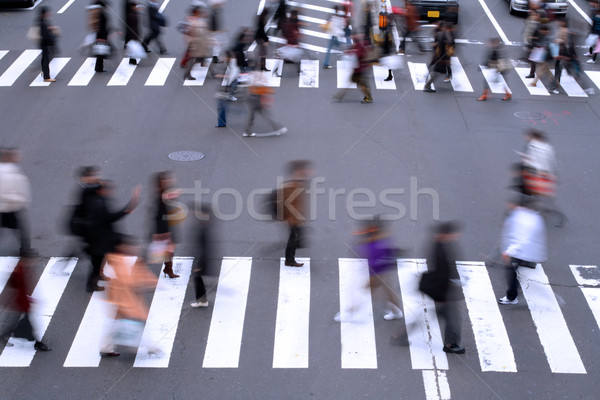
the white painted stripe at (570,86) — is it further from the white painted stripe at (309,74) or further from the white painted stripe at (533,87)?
the white painted stripe at (309,74)

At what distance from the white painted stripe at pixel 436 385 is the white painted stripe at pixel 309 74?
11567 millimetres

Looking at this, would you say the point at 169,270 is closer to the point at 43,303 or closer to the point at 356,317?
the point at 43,303

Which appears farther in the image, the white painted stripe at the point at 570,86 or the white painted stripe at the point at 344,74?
the white painted stripe at the point at 344,74

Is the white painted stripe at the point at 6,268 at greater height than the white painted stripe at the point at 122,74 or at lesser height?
greater

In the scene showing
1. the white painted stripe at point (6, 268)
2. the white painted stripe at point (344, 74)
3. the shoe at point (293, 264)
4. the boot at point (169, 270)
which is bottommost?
the white painted stripe at point (344, 74)

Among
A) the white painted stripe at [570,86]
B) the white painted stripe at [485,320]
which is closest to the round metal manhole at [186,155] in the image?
the white painted stripe at [485,320]

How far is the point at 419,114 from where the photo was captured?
1727cm

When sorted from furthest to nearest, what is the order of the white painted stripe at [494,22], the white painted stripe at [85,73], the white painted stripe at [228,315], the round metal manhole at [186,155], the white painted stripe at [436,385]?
the white painted stripe at [494,22] < the white painted stripe at [85,73] < the round metal manhole at [186,155] < the white painted stripe at [228,315] < the white painted stripe at [436,385]

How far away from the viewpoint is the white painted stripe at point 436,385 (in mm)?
8406

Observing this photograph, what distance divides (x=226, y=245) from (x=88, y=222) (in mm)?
2572

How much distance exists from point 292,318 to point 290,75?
36.9 ft

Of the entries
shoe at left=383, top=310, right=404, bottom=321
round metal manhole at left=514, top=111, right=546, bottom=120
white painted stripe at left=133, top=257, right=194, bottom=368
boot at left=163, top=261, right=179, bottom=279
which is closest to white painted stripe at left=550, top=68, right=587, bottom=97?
round metal manhole at left=514, top=111, right=546, bottom=120

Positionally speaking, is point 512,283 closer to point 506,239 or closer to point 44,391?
point 506,239

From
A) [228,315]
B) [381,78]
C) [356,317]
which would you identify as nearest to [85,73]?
[381,78]
